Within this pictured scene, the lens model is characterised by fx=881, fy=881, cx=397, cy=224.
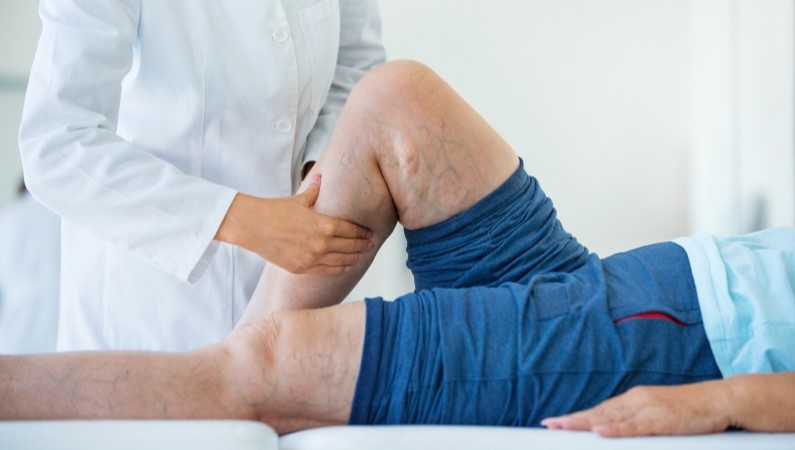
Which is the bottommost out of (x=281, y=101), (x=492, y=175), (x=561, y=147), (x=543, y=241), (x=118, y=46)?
(x=561, y=147)

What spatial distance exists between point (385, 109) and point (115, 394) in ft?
1.75

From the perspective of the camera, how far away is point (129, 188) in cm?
128

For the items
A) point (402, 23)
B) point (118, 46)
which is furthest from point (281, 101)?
point (402, 23)

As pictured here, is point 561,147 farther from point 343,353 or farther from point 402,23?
point 343,353

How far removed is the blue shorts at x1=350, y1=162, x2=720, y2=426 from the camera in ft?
3.56

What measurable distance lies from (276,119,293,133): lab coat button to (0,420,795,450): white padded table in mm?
647

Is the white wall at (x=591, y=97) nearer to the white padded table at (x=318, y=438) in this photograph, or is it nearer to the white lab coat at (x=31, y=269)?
the white lab coat at (x=31, y=269)

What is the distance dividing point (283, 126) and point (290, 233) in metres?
0.33

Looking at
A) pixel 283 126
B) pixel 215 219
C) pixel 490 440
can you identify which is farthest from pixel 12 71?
pixel 490 440

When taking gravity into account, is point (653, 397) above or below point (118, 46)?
below

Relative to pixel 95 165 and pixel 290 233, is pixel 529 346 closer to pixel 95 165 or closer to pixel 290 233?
pixel 290 233

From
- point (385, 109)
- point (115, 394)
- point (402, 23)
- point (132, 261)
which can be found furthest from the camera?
point (402, 23)

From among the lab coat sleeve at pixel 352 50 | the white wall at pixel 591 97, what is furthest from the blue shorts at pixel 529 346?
the white wall at pixel 591 97

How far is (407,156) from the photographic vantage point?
125cm
